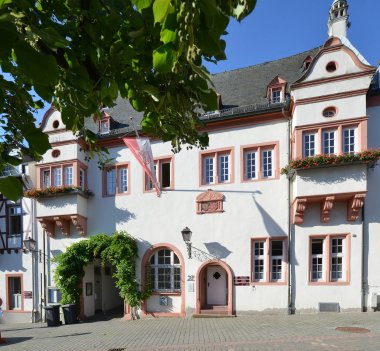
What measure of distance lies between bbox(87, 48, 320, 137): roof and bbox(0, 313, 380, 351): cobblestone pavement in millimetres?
7859

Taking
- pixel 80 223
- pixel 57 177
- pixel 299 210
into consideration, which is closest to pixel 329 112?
pixel 299 210

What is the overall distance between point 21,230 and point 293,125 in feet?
45.5

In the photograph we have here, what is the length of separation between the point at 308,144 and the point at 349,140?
1.35 m

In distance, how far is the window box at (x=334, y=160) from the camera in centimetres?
1038

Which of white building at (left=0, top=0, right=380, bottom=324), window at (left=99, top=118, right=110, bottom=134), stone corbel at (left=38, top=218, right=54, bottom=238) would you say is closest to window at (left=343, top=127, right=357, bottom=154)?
white building at (left=0, top=0, right=380, bottom=324)

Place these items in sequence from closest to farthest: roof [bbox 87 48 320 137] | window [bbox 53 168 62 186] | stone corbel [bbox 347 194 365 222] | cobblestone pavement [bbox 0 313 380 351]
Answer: cobblestone pavement [bbox 0 313 380 351] < stone corbel [bbox 347 194 365 222] < roof [bbox 87 48 320 137] < window [bbox 53 168 62 186]

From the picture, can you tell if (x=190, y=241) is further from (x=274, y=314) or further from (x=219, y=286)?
(x=274, y=314)

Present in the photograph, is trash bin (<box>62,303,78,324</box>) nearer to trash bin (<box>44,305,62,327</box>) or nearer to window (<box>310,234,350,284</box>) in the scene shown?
trash bin (<box>44,305,62,327</box>)

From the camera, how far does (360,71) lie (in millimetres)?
10953

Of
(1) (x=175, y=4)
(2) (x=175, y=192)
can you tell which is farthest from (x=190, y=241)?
(1) (x=175, y=4)

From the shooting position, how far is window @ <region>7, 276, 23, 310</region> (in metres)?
15.9

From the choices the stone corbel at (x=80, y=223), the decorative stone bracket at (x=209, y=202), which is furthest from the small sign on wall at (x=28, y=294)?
the decorative stone bracket at (x=209, y=202)

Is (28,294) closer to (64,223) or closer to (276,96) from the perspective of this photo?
(64,223)

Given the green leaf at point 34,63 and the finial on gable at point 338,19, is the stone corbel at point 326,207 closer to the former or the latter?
the finial on gable at point 338,19
